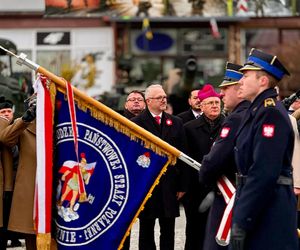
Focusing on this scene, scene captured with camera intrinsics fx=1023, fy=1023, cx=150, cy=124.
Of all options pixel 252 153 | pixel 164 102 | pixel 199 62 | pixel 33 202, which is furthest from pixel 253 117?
pixel 199 62

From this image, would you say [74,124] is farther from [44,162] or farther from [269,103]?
[269,103]

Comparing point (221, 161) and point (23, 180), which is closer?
point (221, 161)

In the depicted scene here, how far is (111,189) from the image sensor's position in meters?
8.18

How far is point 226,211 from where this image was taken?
733 centimetres

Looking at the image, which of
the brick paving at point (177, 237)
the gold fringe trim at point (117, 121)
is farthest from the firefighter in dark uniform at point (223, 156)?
the brick paving at point (177, 237)

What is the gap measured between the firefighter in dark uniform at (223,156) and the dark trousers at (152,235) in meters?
2.40

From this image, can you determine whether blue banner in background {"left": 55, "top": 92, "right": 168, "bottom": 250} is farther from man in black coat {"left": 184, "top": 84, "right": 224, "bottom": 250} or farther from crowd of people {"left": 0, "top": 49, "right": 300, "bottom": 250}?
man in black coat {"left": 184, "top": 84, "right": 224, "bottom": 250}

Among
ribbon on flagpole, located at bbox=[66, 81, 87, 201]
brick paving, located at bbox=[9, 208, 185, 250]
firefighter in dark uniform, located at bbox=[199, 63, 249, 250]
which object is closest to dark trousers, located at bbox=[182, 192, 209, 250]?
brick paving, located at bbox=[9, 208, 185, 250]

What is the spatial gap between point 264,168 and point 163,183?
3.82m

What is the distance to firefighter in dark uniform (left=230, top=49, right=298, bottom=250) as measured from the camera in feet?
20.3

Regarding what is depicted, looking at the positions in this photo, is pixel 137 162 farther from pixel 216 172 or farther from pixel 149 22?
pixel 149 22

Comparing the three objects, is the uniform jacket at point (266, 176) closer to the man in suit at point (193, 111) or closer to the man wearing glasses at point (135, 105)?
the man wearing glasses at point (135, 105)

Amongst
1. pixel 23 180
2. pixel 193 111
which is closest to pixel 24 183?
pixel 23 180

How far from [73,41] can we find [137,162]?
25020 millimetres
